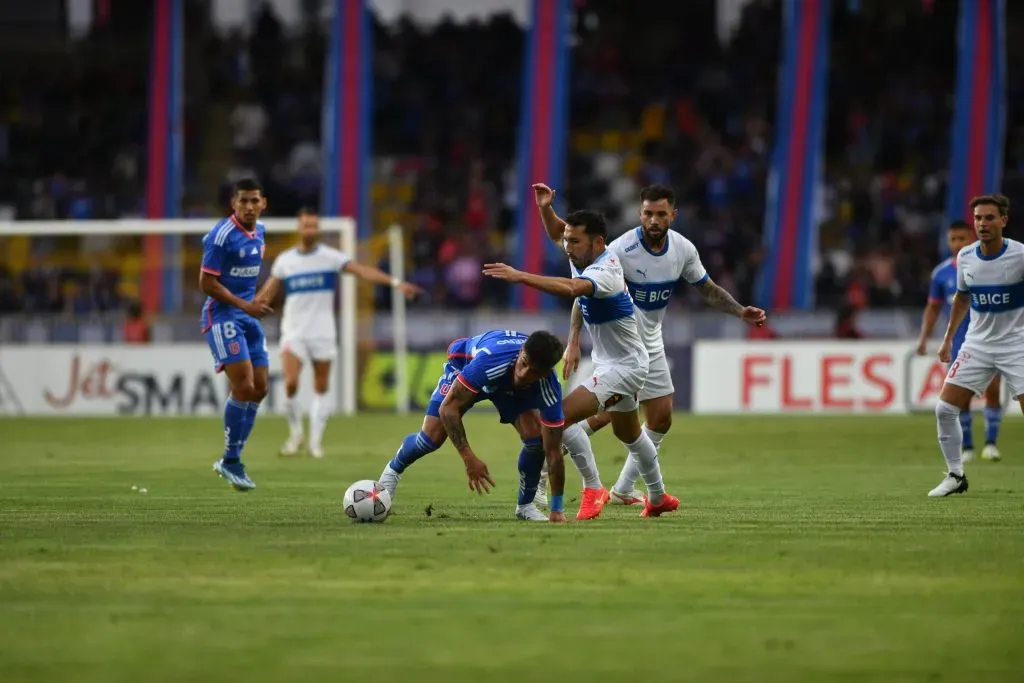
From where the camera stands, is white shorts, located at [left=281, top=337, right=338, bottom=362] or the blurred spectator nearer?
white shorts, located at [left=281, top=337, right=338, bottom=362]

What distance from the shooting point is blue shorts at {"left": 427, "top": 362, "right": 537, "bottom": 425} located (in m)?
9.89

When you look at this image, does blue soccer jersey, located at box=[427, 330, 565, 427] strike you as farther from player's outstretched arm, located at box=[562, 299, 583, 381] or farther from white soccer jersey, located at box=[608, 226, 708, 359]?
white soccer jersey, located at box=[608, 226, 708, 359]

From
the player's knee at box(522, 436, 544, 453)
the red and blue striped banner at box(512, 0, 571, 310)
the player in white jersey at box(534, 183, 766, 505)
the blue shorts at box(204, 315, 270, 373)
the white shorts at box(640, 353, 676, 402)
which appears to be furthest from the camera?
the red and blue striped banner at box(512, 0, 571, 310)

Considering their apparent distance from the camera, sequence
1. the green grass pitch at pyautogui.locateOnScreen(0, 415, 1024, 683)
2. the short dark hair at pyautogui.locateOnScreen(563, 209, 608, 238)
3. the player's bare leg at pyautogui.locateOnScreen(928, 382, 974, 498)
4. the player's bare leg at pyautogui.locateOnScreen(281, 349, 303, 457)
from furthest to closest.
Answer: the player's bare leg at pyautogui.locateOnScreen(281, 349, 303, 457) → the player's bare leg at pyautogui.locateOnScreen(928, 382, 974, 498) → the short dark hair at pyautogui.locateOnScreen(563, 209, 608, 238) → the green grass pitch at pyautogui.locateOnScreen(0, 415, 1024, 683)

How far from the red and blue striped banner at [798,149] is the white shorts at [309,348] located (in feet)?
36.1

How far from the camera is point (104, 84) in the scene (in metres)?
36.1

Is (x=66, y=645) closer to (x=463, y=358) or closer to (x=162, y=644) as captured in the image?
(x=162, y=644)

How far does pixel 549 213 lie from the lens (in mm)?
11055

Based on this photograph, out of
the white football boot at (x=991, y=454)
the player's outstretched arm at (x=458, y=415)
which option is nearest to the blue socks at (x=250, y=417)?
the player's outstretched arm at (x=458, y=415)

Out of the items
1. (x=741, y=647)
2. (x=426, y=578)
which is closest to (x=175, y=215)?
(x=426, y=578)

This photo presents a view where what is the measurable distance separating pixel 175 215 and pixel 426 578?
2323 centimetres

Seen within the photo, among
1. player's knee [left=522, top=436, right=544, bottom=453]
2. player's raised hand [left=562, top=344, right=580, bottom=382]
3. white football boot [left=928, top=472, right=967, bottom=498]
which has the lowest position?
white football boot [left=928, top=472, right=967, bottom=498]

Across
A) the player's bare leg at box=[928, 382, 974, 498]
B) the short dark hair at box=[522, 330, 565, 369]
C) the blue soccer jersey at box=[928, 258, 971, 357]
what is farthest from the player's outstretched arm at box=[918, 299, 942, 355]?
the short dark hair at box=[522, 330, 565, 369]

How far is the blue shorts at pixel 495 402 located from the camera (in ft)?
32.4
